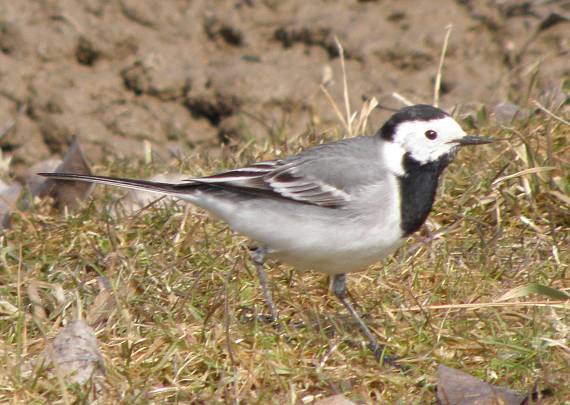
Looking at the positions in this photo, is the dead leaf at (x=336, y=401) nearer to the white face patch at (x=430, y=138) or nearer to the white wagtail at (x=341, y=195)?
the white wagtail at (x=341, y=195)

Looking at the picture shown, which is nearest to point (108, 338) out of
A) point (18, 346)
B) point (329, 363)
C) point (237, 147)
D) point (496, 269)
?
point (18, 346)

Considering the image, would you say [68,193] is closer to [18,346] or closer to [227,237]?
[227,237]

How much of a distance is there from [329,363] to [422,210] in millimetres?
810

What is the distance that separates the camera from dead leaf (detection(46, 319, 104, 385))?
4.46 meters

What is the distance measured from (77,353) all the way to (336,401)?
1120 millimetres

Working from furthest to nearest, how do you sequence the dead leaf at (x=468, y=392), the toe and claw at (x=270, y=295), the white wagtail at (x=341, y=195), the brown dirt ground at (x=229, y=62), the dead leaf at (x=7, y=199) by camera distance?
the brown dirt ground at (x=229, y=62), the dead leaf at (x=7, y=199), the toe and claw at (x=270, y=295), the white wagtail at (x=341, y=195), the dead leaf at (x=468, y=392)

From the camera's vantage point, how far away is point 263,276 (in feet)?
16.7

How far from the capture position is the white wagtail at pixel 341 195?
4816 millimetres

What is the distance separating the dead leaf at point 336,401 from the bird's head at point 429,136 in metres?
1.21

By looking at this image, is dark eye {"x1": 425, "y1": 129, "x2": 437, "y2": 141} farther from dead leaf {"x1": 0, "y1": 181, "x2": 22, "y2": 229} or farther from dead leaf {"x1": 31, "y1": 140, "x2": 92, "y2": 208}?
dead leaf {"x1": 0, "y1": 181, "x2": 22, "y2": 229}

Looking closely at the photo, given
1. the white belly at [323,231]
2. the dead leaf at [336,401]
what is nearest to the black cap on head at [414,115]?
the white belly at [323,231]

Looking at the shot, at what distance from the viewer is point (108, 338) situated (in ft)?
15.9

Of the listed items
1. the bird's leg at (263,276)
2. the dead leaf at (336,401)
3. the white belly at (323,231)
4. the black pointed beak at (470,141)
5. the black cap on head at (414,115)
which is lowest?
the dead leaf at (336,401)

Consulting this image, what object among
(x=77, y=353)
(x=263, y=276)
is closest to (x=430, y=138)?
(x=263, y=276)
